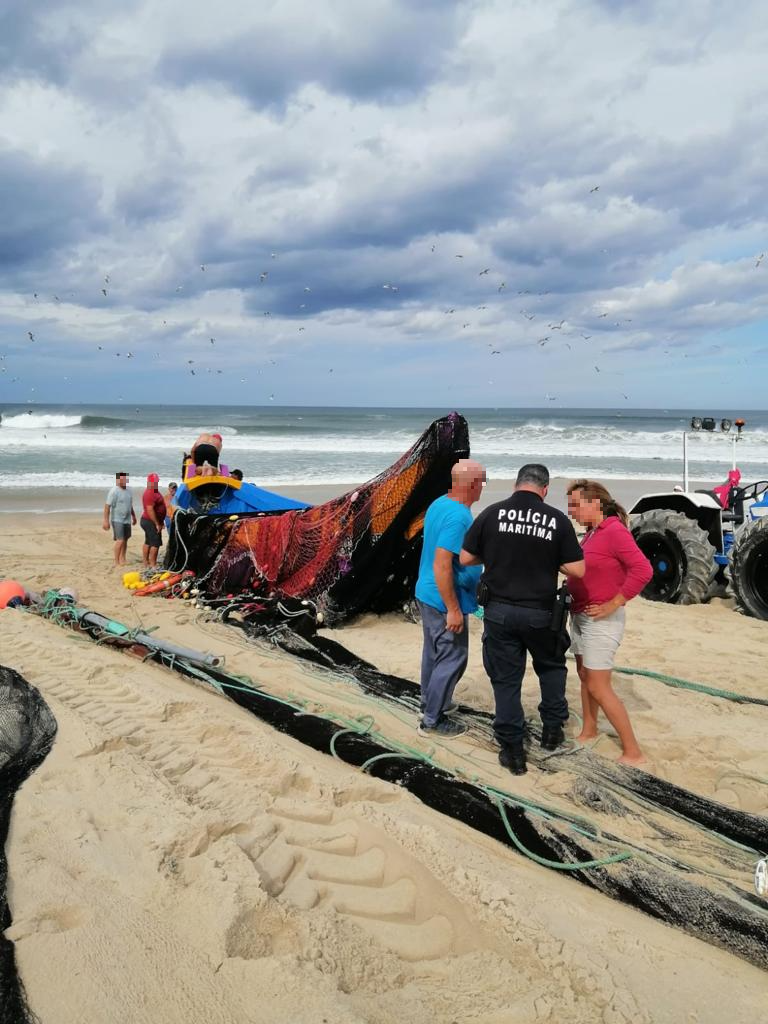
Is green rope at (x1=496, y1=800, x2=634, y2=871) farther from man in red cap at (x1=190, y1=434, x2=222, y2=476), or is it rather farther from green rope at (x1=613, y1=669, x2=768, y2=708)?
man in red cap at (x1=190, y1=434, x2=222, y2=476)

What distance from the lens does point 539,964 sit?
2213 mm

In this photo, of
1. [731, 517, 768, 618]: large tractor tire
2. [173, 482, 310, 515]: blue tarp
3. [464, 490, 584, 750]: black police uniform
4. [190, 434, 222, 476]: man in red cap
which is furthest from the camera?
[190, 434, 222, 476]: man in red cap

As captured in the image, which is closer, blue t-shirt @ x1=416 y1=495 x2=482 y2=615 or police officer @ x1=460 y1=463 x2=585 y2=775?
police officer @ x1=460 y1=463 x2=585 y2=775

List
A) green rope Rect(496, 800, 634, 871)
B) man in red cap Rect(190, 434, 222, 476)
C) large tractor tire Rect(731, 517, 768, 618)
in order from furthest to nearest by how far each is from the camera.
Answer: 1. man in red cap Rect(190, 434, 222, 476)
2. large tractor tire Rect(731, 517, 768, 618)
3. green rope Rect(496, 800, 634, 871)

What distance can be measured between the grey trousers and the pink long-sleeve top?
2.34 ft

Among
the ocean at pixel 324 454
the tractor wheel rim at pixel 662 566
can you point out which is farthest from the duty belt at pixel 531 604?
the ocean at pixel 324 454

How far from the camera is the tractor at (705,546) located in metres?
6.45

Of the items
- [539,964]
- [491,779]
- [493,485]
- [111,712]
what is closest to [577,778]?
[491,779]

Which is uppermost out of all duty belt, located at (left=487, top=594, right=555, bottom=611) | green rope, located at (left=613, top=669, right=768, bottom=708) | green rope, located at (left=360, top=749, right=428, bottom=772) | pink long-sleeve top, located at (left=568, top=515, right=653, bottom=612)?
pink long-sleeve top, located at (left=568, top=515, right=653, bottom=612)

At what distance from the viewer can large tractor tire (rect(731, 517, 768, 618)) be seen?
20.8ft

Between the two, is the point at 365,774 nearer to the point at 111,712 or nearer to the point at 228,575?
the point at 111,712

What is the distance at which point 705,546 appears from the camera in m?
6.98

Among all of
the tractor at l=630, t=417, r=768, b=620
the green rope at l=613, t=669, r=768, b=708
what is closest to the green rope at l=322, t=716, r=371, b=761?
the green rope at l=613, t=669, r=768, b=708

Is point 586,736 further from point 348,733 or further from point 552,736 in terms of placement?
point 348,733
